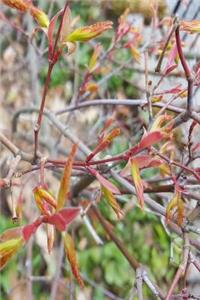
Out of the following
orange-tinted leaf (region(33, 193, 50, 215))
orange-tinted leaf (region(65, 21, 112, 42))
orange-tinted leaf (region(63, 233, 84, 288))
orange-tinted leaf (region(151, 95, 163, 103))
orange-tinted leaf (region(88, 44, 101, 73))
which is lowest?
orange-tinted leaf (region(63, 233, 84, 288))

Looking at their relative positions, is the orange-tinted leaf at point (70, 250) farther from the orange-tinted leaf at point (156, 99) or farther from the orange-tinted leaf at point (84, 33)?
the orange-tinted leaf at point (156, 99)

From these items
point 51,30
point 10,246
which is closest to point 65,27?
point 51,30

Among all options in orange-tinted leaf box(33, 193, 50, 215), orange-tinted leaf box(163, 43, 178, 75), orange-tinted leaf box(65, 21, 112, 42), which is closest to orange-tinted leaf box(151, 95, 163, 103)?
orange-tinted leaf box(163, 43, 178, 75)

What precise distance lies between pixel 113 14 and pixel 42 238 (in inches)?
51.7

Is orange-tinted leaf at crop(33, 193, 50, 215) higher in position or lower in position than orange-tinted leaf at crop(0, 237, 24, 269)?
A: higher

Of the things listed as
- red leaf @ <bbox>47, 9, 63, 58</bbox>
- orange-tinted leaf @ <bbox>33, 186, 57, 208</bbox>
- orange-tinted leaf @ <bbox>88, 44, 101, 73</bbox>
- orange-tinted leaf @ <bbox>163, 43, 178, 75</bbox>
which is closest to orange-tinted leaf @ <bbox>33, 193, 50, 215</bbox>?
orange-tinted leaf @ <bbox>33, 186, 57, 208</bbox>

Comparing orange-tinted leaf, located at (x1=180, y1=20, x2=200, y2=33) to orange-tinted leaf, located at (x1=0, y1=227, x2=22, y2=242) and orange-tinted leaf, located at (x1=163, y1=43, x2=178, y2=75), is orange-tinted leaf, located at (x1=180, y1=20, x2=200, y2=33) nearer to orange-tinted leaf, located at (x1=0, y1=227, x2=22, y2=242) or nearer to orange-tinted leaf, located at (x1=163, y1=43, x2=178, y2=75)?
orange-tinted leaf, located at (x1=163, y1=43, x2=178, y2=75)

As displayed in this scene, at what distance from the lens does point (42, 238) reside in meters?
2.17

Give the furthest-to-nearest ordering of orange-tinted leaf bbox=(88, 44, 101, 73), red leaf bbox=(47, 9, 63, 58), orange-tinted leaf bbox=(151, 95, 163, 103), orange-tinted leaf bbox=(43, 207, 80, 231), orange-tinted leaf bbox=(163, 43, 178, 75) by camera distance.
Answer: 1. orange-tinted leaf bbox=(88, 44, 101, 73)
2. orange-tinted leaf bbox=(151, 95, 163, 103)
3. orange-tinted leaf bbox=(163, 43, 178, 75)
4. red leaf bbox=(47, 9, 63, 58)
5. orange-tinted leaf bbox=(43, 207, 80, 231)

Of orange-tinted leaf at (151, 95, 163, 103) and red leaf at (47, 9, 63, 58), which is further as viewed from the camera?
orange-tinted leaf at (151, 95, 163, 103)

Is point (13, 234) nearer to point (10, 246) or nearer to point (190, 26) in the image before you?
point (10, 246)

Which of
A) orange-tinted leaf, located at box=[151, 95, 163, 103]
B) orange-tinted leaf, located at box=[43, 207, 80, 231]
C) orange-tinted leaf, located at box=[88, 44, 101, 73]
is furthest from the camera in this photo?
orange-tinted leaf, located at box=[88, 44, 101, 73]

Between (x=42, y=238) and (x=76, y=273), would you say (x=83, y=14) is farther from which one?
(x=76, y=273)

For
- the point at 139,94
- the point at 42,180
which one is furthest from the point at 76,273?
the point at 139,94
